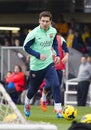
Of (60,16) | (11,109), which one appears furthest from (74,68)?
(11,109)

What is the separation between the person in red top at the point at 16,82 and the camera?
79.9 ft

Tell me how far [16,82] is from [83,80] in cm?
218

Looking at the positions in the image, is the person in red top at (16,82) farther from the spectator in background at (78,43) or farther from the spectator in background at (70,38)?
the spectator in background at (78,43)

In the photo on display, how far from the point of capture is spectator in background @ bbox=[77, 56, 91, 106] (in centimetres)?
2383

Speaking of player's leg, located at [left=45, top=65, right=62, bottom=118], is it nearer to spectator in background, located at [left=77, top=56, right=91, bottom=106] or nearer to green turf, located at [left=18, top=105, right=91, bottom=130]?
green turf, located at [left=18, top=105, right=91, bottom=130]

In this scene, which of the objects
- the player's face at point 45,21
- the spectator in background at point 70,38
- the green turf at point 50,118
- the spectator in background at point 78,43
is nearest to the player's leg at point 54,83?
the green turf at point 50,118

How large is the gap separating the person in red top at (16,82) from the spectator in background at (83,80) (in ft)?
6.17

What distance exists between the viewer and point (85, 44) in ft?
88.6

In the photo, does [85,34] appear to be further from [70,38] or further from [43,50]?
[43,50]

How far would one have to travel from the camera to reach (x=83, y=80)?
24.0 meters

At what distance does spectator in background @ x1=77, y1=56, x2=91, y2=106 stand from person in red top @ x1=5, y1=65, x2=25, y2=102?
1880mm

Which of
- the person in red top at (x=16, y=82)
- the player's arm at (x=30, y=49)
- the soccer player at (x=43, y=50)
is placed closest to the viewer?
the player's arm at (x=30, y=49)

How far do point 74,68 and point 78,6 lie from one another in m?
4.75

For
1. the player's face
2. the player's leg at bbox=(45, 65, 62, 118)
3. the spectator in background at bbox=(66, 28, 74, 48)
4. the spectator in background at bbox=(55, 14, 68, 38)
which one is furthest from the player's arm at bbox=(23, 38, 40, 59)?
the spectator in background at bbox=(55, 14, 68, 38)
